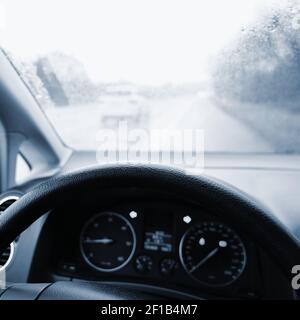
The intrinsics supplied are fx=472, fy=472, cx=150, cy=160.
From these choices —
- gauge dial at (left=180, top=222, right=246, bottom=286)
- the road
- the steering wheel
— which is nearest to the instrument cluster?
gauge dial at (left=180, top=222, right=246, bottom=286)

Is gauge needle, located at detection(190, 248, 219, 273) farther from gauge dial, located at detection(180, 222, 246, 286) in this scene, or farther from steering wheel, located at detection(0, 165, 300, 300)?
steering wheel, located at detection(0, 165, 300, 300)

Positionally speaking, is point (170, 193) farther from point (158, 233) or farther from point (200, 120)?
point (200, 120)

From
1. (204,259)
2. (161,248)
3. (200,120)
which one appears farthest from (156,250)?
(200,120)

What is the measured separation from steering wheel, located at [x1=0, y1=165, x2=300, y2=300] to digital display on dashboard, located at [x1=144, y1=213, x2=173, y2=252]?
2.11ft

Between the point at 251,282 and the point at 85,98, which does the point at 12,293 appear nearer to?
the point at 251,282

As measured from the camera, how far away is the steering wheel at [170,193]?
3.44ft

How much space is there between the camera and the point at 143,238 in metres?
1.82

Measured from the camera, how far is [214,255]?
1676 millimetres

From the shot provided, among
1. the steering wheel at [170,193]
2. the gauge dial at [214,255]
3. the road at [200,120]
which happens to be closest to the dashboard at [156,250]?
the gauge dial at [214,255]

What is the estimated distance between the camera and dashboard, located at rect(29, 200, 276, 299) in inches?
64.9

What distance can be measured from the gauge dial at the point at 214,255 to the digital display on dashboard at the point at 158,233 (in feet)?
0.31

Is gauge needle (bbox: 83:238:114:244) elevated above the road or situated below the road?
below
